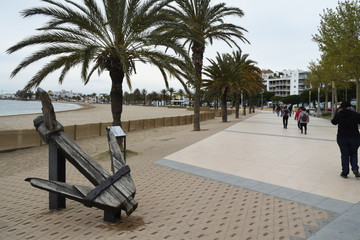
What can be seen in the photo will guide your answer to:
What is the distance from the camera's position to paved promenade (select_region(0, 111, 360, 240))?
12.0 feet

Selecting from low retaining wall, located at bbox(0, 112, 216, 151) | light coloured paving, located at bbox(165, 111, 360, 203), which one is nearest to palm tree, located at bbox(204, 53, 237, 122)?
low retaining wall, located at bbox(0, 112, 216, 151)

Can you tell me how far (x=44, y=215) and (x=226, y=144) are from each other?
27.8 feet

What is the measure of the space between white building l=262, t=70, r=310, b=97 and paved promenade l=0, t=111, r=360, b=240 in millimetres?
108196

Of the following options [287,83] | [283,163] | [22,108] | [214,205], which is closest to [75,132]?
[283,163]

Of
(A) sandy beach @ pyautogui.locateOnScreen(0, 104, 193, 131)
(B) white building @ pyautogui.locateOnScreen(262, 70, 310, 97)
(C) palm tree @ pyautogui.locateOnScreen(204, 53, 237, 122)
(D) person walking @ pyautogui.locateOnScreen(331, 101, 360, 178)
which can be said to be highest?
(B) white building @ pyautogui.locateOnScreen(262, 70, 310, 97)

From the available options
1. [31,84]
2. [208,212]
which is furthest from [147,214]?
[31,84]

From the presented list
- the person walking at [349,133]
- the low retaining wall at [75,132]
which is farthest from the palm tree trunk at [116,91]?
the person walking at [349,133]

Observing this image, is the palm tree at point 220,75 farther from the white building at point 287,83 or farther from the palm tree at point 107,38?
the white building at point 287,83

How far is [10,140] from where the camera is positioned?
11609 mm

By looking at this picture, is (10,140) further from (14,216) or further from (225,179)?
(225,179)

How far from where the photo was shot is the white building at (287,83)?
4323 inches

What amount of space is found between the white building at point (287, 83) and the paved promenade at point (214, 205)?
355 ft

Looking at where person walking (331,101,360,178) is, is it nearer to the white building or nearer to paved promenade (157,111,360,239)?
paved promenade (157,111,360,239)

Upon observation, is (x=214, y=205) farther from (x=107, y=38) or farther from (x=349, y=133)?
(x=107, y=38)
